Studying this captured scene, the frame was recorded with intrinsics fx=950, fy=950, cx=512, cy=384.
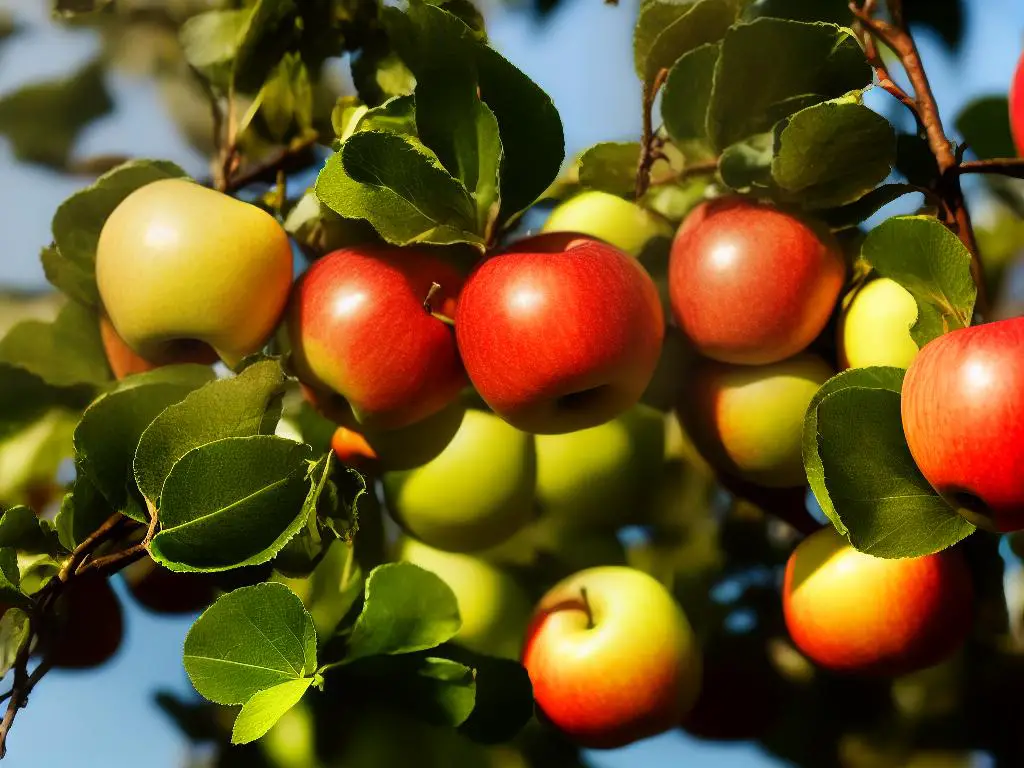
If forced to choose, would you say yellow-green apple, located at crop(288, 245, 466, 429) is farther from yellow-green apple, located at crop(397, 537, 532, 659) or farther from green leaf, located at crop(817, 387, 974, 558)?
green leaf, located at crop(817, 387, 974, 558)

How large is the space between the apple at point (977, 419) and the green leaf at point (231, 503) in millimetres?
320

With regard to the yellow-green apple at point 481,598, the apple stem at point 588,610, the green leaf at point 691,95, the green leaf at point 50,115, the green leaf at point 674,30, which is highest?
the green leaf at point 674,30

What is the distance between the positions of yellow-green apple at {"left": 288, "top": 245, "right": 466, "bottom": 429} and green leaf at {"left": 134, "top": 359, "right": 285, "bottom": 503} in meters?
0.04

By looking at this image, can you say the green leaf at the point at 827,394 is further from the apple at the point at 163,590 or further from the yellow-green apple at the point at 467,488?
the apple at the point at 163,590

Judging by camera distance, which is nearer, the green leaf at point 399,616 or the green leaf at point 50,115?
the green leaf at point 399,616

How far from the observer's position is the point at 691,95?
23.6 inches

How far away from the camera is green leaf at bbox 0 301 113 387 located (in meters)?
0.69

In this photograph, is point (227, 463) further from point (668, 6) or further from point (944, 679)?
point (944, 679)

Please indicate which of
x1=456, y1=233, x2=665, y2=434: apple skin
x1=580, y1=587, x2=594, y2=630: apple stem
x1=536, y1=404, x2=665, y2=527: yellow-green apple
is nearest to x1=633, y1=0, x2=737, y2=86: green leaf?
x1=456, y1=233, x2=665, y2=434: apple skin

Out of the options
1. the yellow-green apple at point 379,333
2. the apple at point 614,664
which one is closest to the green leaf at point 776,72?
the yellow-green apple at point 379,333

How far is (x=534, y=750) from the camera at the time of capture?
2.29ft

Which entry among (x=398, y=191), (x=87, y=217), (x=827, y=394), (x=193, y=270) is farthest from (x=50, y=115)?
(x=827, y=394)

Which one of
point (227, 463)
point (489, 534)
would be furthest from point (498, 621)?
point (227, 463)

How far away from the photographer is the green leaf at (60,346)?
686 millimetres
